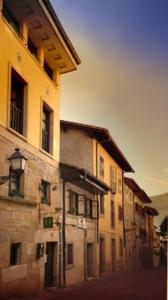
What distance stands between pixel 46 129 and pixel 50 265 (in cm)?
348

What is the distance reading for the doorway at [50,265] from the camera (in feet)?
34.2

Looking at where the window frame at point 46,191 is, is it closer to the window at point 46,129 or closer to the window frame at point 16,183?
the window at point 46,129

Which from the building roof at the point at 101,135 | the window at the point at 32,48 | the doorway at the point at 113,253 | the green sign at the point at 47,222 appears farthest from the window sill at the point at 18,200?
the doorway at the point at 113,253

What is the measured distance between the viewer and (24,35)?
963cm

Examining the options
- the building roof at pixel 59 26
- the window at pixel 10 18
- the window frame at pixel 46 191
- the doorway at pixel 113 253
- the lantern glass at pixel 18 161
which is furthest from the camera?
the doorway at pixel 113 253

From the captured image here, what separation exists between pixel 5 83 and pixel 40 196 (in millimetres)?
2901

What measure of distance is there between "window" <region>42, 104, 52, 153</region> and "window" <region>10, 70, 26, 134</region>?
4.83ft

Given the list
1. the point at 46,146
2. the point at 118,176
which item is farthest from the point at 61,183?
the point at 118,176

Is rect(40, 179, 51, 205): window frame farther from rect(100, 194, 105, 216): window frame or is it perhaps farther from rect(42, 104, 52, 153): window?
rect(100, 194, 105, 216): window frame

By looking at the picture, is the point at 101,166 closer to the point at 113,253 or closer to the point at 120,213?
the point at 113,253

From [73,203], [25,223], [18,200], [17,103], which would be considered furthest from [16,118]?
[73,203]

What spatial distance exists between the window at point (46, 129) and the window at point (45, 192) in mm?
896

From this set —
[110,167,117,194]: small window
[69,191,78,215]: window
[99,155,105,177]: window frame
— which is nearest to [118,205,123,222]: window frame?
[110,167,117,194]: small window

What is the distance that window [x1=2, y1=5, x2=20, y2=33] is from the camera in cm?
900
